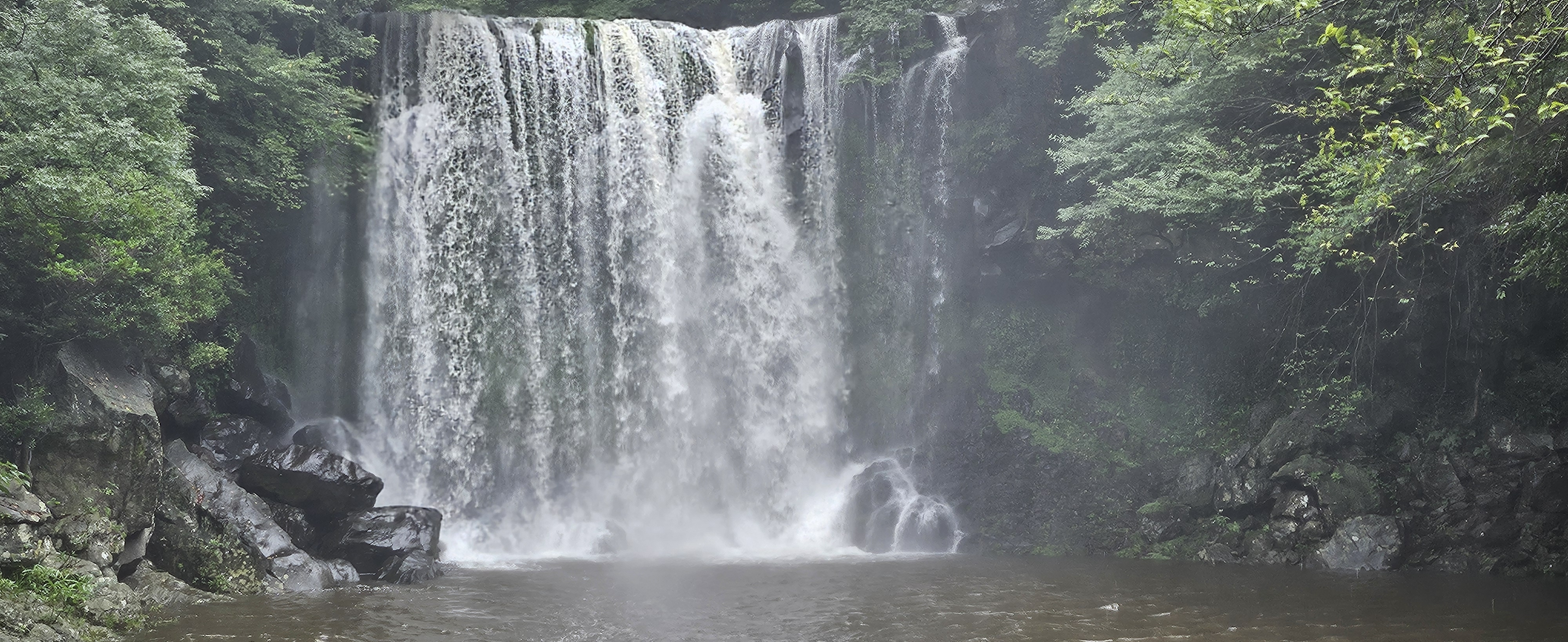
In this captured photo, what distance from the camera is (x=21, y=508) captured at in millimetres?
9047

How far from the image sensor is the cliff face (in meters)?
13.9

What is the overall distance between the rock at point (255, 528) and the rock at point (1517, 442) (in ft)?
50.7

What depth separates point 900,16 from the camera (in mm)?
19781

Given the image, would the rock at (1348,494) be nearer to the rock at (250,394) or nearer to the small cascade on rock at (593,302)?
the small cascade on rock at (593,302)

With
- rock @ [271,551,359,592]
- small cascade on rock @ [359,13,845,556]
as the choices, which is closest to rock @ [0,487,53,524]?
rock @ [271,551,359,592]

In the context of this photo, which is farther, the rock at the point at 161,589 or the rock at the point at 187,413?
the rock at the point at 187,413

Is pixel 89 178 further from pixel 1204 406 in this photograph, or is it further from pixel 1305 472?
pixel 1204 406

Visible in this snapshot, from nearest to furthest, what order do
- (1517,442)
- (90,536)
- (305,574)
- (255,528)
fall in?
(90,536) < (305,574) < (255,528) < (1517,442)

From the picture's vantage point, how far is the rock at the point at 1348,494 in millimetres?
14383

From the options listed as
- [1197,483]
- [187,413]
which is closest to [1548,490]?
[1197,483]

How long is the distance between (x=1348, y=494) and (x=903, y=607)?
7447mm

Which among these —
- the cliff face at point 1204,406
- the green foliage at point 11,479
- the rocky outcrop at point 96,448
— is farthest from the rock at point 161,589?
the cliff face at point 1204,406

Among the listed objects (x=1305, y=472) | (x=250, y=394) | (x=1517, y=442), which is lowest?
(x=1305, y=472)

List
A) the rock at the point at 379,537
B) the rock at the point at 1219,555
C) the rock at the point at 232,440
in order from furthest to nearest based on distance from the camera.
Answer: the rock at the point at 1219,555
the rock at the point at 232,440
the rock at the point at 379,537
